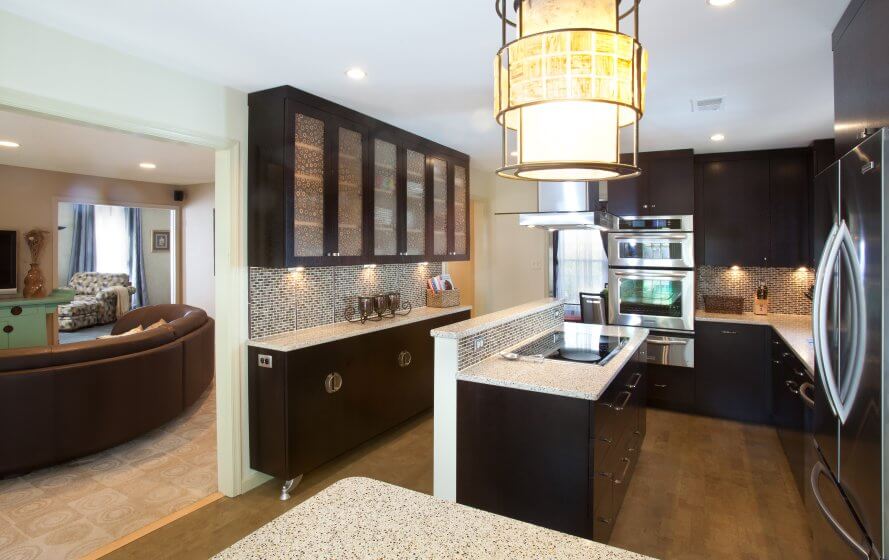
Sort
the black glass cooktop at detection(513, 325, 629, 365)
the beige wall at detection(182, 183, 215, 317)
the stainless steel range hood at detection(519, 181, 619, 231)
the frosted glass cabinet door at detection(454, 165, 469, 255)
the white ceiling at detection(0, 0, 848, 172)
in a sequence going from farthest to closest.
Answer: the beige wall at detection(182, 183, 215, 317)
the frosted glass cabinet door at detection(454, 165, 469, 255)
the stainless steel range hood at detection(519, 181, 619, 231)
the black glass cooktop at detection(513, 325, 629, 365)
the white ceiling at detection(0, 0, 848, 172)

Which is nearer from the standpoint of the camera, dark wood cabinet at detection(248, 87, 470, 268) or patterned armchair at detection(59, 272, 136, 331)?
dark wood cabinet at detection(248, 87, 470, 268)

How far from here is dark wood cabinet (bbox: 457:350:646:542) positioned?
216 centimetres

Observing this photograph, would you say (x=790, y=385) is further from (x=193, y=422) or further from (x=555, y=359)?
(x=193, y=422)

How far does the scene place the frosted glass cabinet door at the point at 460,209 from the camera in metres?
4.91

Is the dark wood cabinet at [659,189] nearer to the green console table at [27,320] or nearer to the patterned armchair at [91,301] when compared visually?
the green console table at [27,320]

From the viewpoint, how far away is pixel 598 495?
221 cm

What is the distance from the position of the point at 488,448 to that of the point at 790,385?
7.35 ft

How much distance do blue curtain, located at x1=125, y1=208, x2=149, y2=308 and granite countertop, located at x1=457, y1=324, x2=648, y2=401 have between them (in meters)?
8.80

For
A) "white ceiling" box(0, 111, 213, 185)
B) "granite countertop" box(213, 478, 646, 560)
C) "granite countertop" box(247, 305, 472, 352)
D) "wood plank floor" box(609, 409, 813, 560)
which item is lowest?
"wood plank floor" box(609, 409, 813, 560)

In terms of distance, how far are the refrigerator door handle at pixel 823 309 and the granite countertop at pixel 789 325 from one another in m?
1.05

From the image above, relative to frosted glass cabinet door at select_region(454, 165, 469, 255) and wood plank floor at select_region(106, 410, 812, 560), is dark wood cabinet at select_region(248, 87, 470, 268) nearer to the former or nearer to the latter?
frosted glass cabinet door at select_region(454, 165, 469, 255)

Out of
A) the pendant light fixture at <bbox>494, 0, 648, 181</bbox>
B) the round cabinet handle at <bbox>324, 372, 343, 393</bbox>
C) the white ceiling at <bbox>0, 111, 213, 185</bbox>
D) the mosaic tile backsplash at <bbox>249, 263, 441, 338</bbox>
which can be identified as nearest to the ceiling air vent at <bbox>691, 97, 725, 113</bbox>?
the pendant light fixture at <bbox>494, 0, 648, 181</bbox>

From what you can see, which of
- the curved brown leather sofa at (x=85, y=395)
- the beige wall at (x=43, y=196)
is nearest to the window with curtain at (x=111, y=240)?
the beige wall at (x=43, y=196)

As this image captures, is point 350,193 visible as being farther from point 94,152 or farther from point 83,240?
point 83,240
